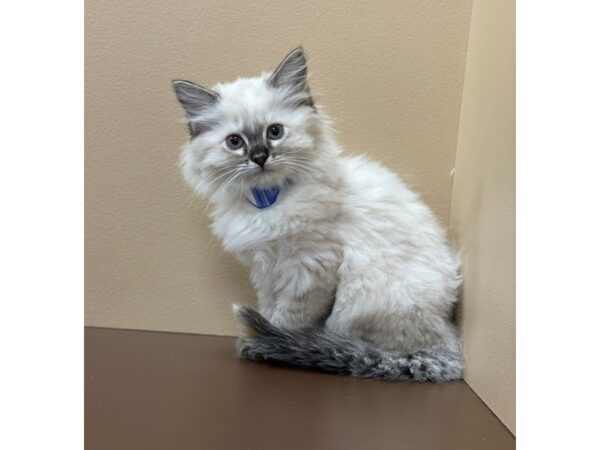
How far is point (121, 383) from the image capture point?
1.33m

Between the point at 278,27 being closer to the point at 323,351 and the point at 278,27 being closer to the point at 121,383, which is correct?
the point at 323,351

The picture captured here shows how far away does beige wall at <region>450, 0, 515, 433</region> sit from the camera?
1137 millimetres

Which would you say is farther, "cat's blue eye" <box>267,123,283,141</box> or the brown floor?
"cat's blue eye" <box>267,123,283,141</box>

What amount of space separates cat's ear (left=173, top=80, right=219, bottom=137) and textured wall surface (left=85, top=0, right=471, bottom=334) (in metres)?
0.22

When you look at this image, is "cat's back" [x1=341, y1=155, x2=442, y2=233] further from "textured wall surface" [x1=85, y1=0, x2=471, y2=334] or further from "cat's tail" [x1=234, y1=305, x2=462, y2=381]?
"cat's tail" [x1=234, y1=305, x2=462, y2=381]

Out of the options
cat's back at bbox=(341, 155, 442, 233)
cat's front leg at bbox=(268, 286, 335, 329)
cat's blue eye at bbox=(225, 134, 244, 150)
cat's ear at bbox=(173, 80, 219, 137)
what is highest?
cat's ear at bbox=(173, 80, 219, 137)

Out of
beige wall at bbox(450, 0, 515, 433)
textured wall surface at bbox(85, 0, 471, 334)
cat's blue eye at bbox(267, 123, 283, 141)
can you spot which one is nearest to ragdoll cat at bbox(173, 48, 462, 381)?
cat's blue eye at bbox(267, 123, 283, 141)

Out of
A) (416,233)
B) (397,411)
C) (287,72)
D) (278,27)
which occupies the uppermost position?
(278,27)

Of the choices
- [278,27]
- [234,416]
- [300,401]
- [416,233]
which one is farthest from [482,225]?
[278,27]

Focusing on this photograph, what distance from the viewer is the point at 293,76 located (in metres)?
1.46

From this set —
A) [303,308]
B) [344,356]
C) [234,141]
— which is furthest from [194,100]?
[344,356]

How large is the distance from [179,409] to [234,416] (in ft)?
0.40

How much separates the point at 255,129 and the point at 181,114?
1.31 feet

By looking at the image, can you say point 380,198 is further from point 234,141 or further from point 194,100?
point 194,100
